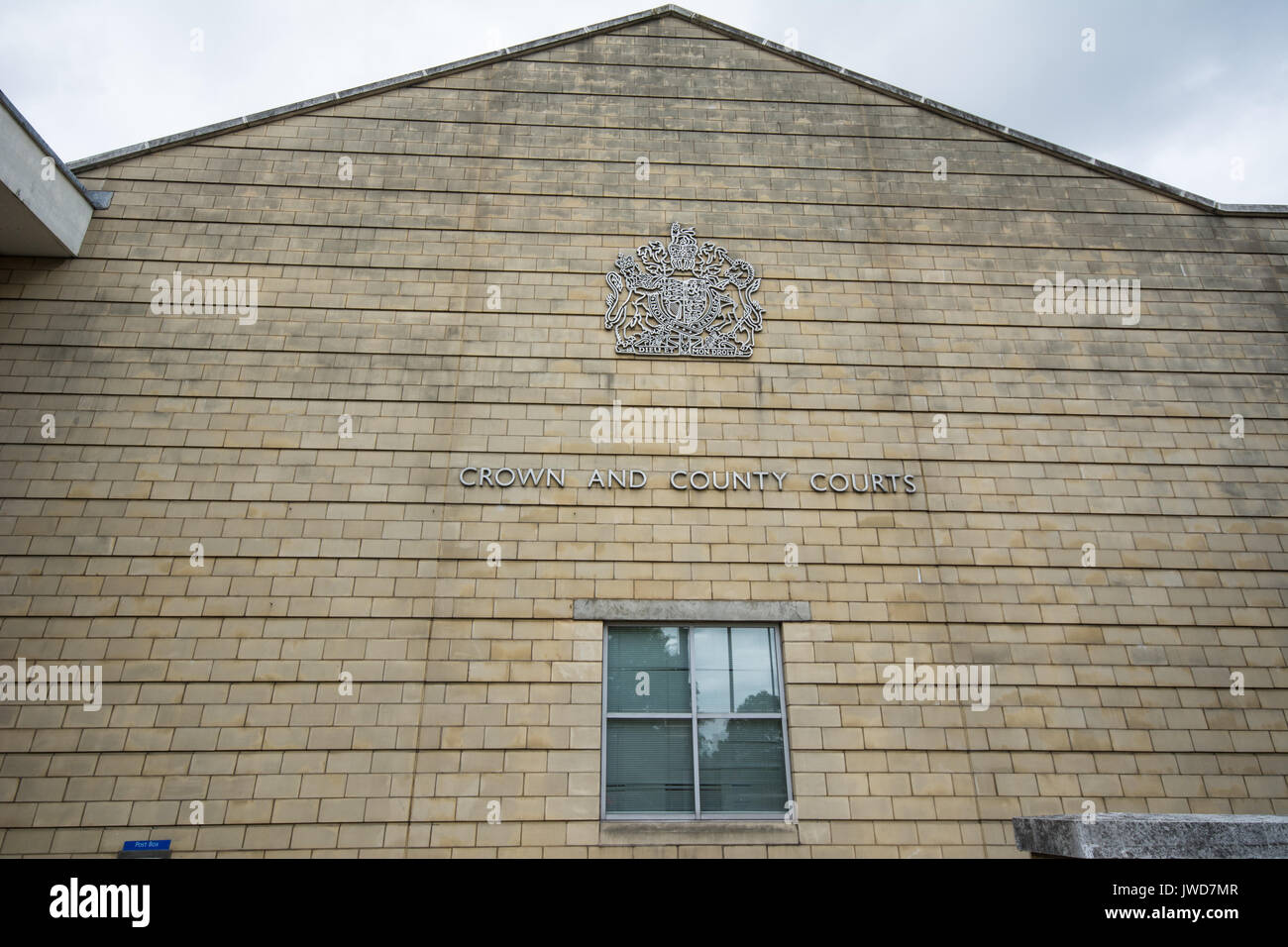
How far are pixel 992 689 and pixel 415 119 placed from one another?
10.2 metres

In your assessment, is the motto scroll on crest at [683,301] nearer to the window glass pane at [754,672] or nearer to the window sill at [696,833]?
the window glass pane at [754,672]

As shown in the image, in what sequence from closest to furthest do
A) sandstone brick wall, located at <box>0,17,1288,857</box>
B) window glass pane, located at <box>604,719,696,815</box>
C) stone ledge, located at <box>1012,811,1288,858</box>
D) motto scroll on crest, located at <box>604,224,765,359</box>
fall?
stone ledge, located at <box>1012,811,1288,858</box> < sandstone brick wall, located at <box>0,17,1288,857</box> < window glass pane, located at <box>604,719,696,815</box> < motto scroll on crest, located at <box>604,224,765,359</box>

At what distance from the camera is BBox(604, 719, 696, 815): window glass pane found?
7320mm

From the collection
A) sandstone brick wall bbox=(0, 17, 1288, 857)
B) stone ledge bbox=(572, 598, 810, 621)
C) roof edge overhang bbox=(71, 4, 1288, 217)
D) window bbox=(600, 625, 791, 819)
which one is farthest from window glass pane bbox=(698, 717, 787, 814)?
roof edge overhang bbox=(71, 4, 1288, 217)

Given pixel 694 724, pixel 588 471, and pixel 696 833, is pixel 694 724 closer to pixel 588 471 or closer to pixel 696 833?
pixel 696 833

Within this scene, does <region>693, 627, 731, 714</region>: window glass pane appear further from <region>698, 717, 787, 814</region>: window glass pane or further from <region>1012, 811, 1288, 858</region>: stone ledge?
<region>1012, 811, 1288, 858</region>: stone ledge

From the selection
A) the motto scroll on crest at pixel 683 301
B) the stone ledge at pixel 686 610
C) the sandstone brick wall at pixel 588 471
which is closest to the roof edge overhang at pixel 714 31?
the sandstone brick wall at pixel 588 471

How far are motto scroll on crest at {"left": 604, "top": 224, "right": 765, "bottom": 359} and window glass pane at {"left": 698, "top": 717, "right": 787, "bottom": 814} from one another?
14.2ft

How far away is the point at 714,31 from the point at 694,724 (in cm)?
984

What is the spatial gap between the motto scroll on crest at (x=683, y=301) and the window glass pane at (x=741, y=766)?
4.33 meters

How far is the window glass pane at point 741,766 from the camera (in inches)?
290

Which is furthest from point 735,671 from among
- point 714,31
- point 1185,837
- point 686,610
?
point 714,31

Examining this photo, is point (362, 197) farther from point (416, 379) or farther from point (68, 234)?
point (68, 234)
